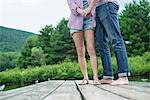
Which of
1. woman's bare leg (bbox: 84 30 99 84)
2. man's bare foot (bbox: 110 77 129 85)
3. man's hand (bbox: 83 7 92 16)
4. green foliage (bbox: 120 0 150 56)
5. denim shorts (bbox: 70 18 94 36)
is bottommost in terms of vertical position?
man's bare foot (bbox: 110 77 129 85)

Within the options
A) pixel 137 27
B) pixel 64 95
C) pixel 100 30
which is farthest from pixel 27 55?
pixel 64 95

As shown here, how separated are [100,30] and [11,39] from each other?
2616 inches

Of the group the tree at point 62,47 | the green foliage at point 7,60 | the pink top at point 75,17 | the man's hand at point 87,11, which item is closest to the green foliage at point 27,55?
the tree at point 62,47

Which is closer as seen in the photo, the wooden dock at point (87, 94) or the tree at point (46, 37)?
the wooden dock at point (87, 94)

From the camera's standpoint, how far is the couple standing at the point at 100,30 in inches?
96.5

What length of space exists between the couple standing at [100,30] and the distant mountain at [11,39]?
58868 millimetres

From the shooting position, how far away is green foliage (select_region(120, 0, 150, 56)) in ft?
91.8

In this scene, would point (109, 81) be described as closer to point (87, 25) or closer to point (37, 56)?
point (87, 25)

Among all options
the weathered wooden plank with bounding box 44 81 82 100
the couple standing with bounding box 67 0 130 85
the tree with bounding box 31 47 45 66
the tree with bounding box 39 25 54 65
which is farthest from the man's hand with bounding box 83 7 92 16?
the tree with bounding box 39 25 54 65

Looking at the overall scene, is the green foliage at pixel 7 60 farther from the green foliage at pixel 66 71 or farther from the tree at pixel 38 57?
the green foliage at pixel 66 71

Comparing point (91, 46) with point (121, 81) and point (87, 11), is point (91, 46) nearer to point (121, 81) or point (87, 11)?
point (87, 11)

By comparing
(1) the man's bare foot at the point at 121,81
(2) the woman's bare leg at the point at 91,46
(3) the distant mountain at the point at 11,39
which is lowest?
(1) the man's bare foot at the point at 121,81

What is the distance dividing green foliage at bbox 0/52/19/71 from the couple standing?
51.1 meters

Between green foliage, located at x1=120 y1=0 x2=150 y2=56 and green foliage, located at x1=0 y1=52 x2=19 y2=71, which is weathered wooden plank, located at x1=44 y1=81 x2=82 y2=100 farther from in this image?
green foliage, located at x1=0 y1=52 x2=19 y2=71
